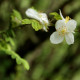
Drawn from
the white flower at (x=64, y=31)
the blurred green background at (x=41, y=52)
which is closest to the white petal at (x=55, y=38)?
the white flower at (x=64, y=31)

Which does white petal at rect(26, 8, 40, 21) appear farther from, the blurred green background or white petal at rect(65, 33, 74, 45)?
the blurred green background

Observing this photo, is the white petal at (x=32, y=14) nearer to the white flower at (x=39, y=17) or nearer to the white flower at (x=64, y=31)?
the white flower at (x=39, y=17)

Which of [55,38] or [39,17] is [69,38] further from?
[39,17]

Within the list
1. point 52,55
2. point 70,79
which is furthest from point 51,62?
point 70,79

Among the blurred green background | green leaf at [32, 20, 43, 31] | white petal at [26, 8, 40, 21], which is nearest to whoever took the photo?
green leaf at [32, 20, 43, 31]

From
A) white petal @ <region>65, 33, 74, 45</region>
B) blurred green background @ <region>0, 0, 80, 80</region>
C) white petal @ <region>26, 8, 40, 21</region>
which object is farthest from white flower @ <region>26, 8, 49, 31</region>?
blurred green background @ <region>0, 0, 80, 80</region>

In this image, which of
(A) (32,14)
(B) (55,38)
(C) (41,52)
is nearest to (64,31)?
(B) (55,38)
